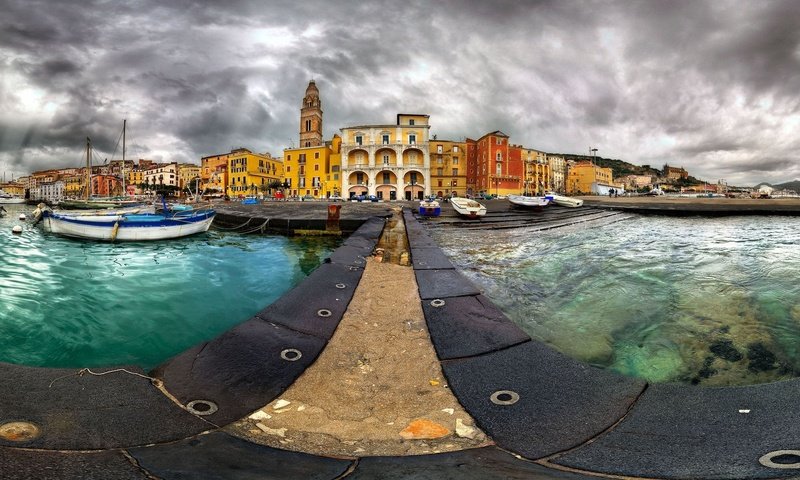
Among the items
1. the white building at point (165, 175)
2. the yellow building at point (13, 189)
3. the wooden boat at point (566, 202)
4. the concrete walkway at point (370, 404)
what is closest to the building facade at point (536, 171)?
the wooden boat at point (566, 202)

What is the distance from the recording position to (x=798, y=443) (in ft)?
6.27

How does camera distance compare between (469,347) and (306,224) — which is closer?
(469,347)

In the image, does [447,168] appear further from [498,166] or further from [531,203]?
[531,203]

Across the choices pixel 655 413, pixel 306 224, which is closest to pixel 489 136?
pixel 306 224

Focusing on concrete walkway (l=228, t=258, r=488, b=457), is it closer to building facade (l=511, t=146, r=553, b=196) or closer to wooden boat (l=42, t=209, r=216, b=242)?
wooden boat (l=42, t=209, r=216, b=242)

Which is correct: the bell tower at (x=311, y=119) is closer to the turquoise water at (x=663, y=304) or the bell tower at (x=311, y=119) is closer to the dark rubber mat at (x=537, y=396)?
the turquoise water at (x=663, y=304)

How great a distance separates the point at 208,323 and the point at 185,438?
4513 millimetres

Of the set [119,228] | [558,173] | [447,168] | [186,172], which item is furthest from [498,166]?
[186,172]

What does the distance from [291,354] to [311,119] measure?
87401mm

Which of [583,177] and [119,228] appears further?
[583,177]

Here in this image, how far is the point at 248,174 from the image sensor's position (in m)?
71.5

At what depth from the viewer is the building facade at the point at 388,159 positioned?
5825cm

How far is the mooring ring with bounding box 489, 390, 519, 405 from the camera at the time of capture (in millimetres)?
2758

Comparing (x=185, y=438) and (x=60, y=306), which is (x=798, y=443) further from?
(x=60, y=306)
